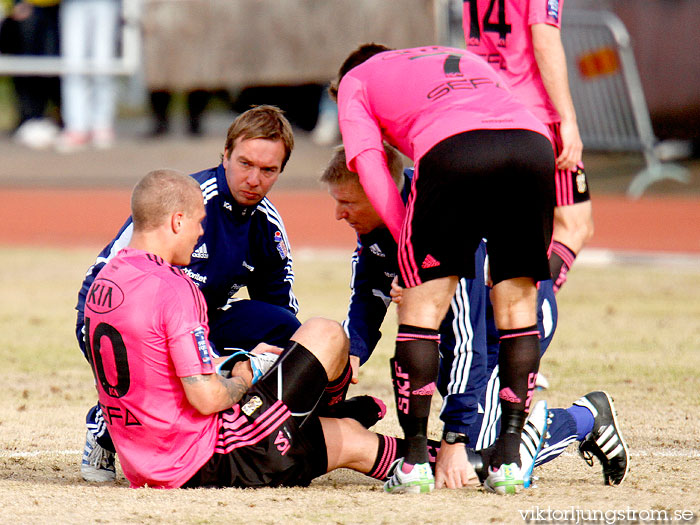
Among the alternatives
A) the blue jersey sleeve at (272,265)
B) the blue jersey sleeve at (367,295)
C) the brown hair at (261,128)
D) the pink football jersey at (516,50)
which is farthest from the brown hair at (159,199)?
the pink football jersey at (516,50)

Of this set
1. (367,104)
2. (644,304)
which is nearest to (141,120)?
(644,304)

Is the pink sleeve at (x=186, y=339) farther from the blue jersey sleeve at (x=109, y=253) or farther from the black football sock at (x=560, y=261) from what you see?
the black football sock at (x=560, y=261)

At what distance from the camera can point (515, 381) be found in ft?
13.3

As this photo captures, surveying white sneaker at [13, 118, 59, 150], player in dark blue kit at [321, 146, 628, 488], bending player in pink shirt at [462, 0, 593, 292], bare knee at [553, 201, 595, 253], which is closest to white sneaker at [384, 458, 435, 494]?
player in dark blue kit at [321, 146, 628, 488]

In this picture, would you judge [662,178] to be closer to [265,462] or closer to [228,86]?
[228,86]

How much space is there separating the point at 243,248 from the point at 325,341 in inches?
40.7

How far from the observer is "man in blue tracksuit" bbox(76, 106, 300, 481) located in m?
4.76

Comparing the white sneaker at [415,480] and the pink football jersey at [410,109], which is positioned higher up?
the pink football jersey at [410,109]

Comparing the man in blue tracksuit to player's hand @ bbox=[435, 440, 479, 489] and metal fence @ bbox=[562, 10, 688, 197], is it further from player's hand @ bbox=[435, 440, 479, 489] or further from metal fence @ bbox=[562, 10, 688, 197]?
metal fence @ bbox=[562, 10, 688, 197]

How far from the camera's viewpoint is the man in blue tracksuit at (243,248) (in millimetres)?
4758

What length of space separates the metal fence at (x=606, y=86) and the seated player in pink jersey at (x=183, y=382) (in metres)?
11.3

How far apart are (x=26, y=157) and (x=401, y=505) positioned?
14544 mm

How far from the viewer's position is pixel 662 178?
1579cm

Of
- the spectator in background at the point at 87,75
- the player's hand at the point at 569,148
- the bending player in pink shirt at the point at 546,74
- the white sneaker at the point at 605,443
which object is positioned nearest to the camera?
the white sneaker at the point at 605,443
